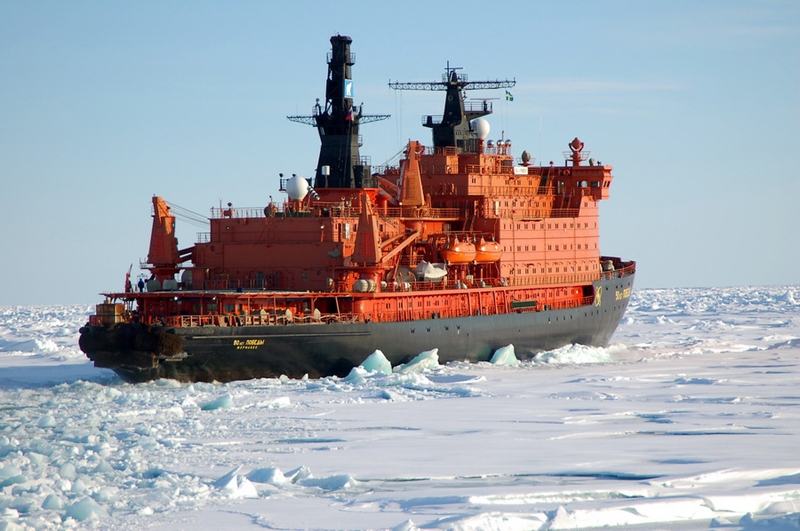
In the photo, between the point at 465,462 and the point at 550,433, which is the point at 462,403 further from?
the point at 465,462

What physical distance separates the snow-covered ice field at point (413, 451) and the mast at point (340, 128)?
12.2 meters

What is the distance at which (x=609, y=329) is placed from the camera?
1690 inches

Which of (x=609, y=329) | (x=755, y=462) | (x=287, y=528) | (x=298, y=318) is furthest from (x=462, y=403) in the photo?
(x=609, y=329)

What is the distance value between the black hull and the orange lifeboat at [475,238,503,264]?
217 centimetres

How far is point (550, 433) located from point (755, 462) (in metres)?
4.47

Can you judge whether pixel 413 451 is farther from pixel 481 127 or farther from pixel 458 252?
pixel 481 127

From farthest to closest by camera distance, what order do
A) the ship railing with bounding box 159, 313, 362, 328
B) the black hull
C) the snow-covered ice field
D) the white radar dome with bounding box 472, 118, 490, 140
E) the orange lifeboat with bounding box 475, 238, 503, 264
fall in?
the white radar dome with bounding box 472, 118, 490, 140 < the orange lifeboat with bounding box 475, 238, 503, 264 < the ship railing with bounding box 159, 313, 362, 328 < the black hull < the snow-covered ice field

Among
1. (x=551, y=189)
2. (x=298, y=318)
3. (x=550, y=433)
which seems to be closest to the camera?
(x=550, y=433)

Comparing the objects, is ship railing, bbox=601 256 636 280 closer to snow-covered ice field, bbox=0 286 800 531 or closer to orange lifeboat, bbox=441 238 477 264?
orange lifeboat, bbox=441 238 477 264

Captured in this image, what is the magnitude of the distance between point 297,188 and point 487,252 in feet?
23.7

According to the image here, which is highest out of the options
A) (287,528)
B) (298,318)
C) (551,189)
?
(551,189)

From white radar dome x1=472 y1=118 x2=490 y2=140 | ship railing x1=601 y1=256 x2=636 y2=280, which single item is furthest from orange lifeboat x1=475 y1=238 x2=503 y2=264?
ship railing x1=601 y1=256 x2=636 y2=280

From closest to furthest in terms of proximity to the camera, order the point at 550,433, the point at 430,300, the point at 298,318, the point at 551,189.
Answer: the point at 550,433 → the point at 298,318 → the point at 430,300 → the point at 551,189

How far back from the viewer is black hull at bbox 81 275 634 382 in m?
28.3
